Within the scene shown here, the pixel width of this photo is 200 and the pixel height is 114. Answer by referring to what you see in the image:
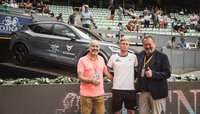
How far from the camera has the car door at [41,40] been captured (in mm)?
4641

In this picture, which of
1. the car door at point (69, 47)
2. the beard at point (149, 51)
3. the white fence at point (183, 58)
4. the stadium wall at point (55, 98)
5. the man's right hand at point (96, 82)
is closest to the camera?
the man's right hand at point (96, 82)

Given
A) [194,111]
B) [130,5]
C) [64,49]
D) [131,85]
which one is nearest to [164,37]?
[194,111]

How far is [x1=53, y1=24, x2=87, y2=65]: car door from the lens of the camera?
4531 mm

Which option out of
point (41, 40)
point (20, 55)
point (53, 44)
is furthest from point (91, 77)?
point (20, 55)

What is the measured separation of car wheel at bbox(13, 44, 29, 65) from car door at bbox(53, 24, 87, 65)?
870mm

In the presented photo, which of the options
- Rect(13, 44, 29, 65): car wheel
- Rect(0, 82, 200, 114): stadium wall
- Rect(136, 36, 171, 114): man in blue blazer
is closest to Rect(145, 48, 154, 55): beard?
Rect(136, 36, 171, 114): man in blue blazer

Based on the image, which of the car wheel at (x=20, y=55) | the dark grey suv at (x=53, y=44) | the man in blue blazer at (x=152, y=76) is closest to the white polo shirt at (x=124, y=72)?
the man in blue blazer at (x=152, y=76)

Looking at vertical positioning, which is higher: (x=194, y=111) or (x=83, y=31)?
(x=83, y=31)

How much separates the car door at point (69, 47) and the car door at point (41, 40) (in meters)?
0.23

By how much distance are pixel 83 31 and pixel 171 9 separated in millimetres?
17650

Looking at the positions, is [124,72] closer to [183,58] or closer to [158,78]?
[158,78]

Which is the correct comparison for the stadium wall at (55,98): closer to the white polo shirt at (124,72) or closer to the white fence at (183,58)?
the white polo shirt at (124,72)

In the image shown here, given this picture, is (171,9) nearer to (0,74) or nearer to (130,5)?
(130,5)

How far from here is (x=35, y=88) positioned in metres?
3.73
